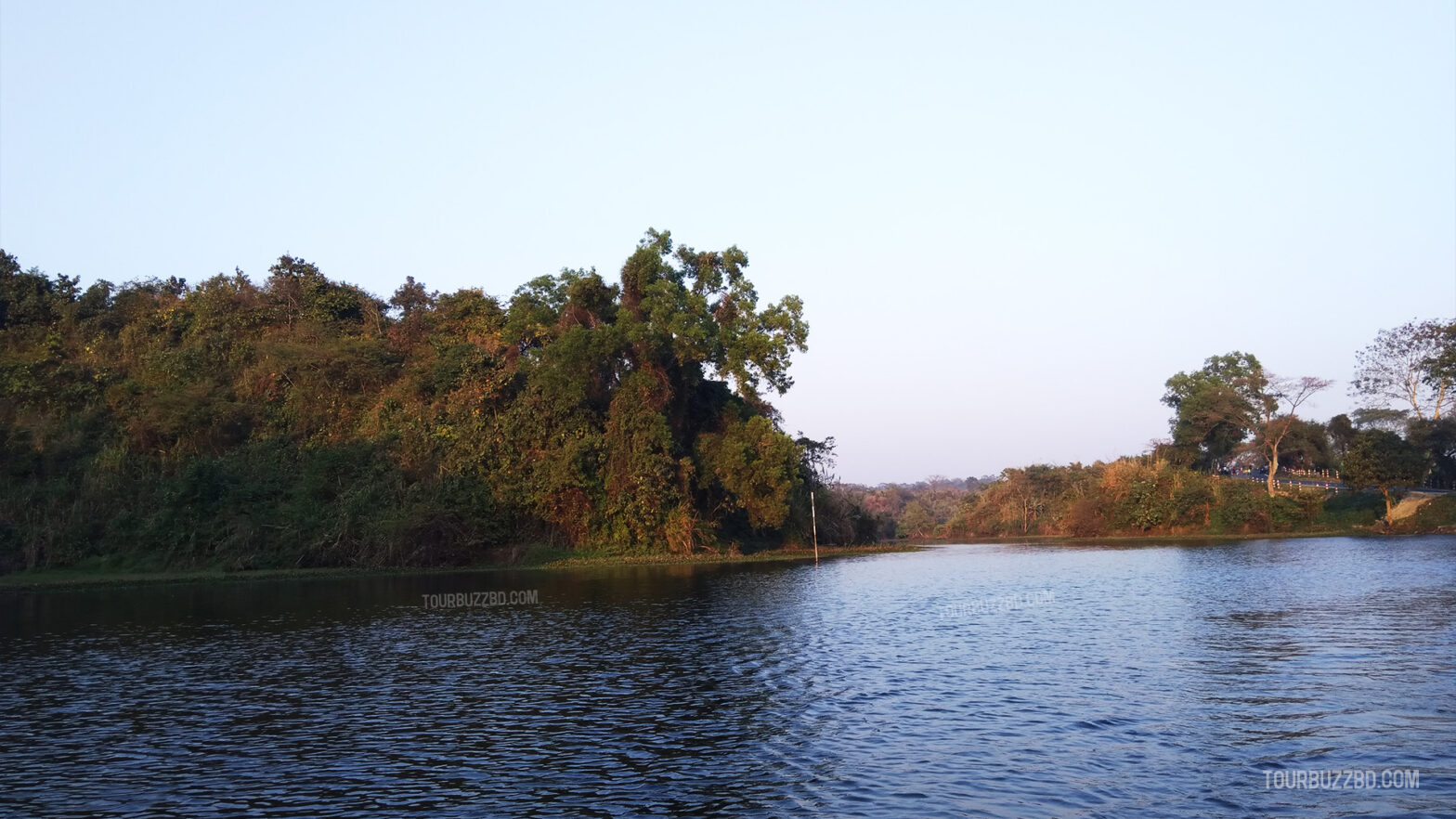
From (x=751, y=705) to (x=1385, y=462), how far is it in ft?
192

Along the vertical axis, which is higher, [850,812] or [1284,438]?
[1284,438]

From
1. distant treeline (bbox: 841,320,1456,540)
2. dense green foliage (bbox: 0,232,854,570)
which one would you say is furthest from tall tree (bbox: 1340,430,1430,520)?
dense green foliage (bbox: 0,232,854,570)

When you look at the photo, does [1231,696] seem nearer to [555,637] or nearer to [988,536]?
[555,637]

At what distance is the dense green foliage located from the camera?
47656mm

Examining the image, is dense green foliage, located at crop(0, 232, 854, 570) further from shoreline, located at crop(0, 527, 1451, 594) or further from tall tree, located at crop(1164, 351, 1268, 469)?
tall tree, located at crop(1164, 351, 1268, 469)

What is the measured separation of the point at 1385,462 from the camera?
60.6m

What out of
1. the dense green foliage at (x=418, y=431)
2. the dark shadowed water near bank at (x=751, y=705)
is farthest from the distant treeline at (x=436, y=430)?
the dark shadowed water near bank at (x=751, y=705)

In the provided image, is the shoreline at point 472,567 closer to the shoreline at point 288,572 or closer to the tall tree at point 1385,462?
the shoreline at point 288,572

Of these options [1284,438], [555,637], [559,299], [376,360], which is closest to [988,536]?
[1284,438]

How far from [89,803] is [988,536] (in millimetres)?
81380

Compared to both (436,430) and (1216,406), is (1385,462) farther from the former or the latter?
(436,430)

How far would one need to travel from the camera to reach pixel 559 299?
58.3 meters

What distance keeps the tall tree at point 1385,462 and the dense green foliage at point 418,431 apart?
3386 cm

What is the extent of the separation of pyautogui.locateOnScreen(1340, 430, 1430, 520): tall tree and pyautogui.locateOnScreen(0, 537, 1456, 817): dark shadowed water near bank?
35340 millimetres
